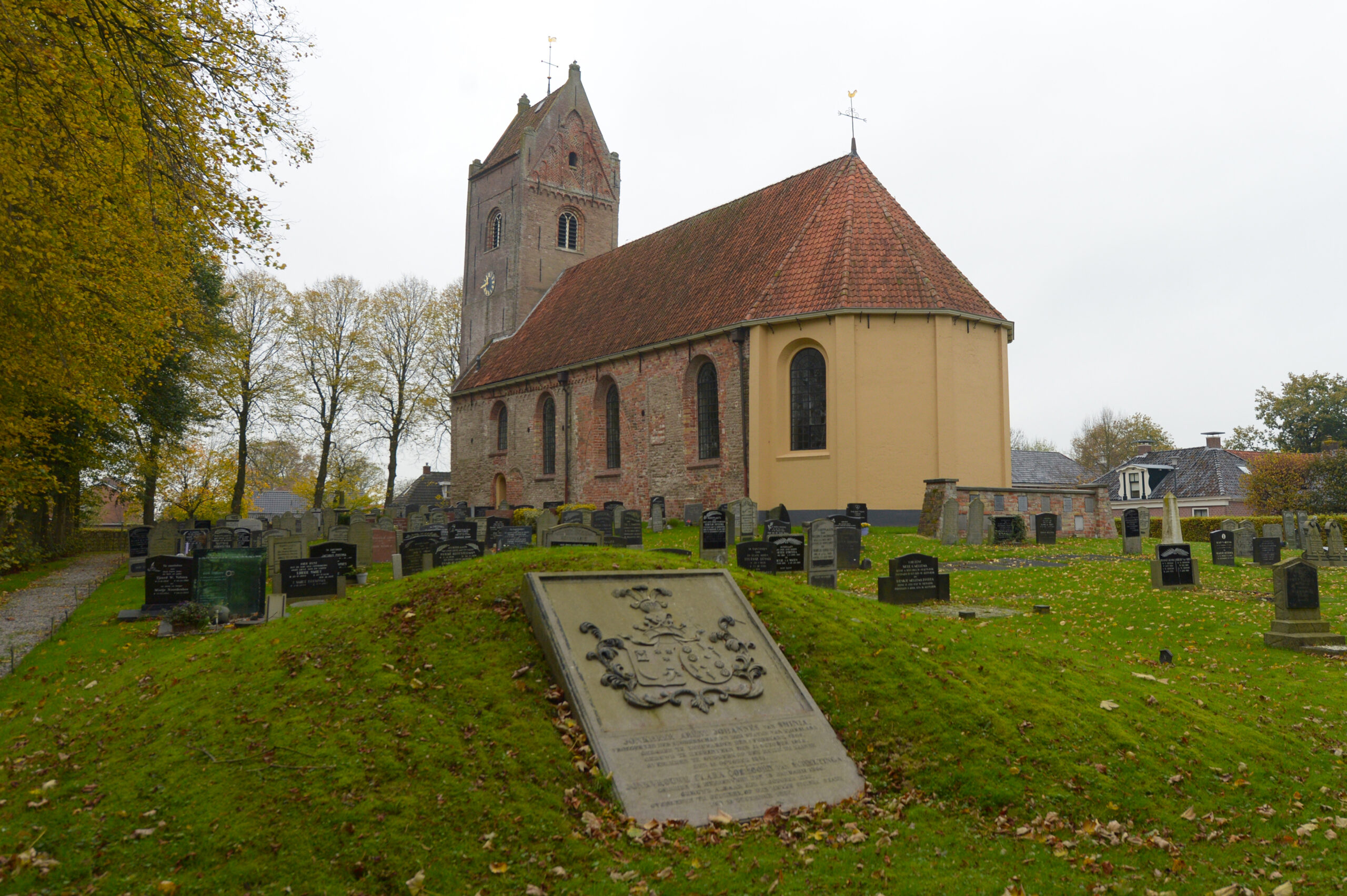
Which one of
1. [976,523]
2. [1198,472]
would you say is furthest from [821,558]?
[1198,472]

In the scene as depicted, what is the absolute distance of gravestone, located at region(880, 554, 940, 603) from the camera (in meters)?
11.6

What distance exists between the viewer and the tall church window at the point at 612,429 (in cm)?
3108

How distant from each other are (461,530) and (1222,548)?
1456 centimetres

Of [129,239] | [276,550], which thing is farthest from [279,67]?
[276,550]

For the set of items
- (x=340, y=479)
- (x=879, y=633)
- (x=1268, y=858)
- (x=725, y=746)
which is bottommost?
(x=1268, y=858)

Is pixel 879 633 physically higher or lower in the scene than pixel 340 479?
lower

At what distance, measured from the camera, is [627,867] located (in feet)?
14.9

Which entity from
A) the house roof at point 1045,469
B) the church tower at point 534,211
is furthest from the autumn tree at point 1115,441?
the church tower at point 534,211

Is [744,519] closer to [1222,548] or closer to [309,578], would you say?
[1222,548]

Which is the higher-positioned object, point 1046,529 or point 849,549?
point 1046,529

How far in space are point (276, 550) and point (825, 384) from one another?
15949mm

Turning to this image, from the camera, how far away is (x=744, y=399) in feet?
82.8

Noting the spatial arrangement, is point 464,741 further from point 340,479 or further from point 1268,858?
point 340,479

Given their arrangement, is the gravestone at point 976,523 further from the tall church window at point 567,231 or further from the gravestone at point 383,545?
the tall church window at point 567,231
